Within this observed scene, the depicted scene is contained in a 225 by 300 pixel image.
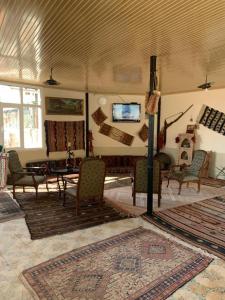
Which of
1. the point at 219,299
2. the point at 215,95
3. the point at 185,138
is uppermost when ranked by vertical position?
the point at 215,95

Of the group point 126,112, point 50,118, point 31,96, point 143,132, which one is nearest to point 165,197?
point 143,132

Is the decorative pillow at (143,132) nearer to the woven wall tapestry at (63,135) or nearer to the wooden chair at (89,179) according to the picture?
the woven wall tapestry at (63,135)

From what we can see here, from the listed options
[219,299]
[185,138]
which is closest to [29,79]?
[185,138]

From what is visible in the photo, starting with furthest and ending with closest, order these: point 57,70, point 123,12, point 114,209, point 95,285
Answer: point 57,70
point 114,209
point 123,12
point 95,285

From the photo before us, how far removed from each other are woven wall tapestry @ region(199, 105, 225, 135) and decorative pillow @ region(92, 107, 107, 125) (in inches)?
126

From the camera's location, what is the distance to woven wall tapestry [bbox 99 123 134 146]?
8414 millimetres

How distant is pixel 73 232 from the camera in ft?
11.5

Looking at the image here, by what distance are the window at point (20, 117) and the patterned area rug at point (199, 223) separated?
4.61 meters

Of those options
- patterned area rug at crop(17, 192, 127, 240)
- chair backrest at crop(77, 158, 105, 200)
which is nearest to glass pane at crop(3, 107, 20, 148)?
patterned area rug at crop(17, 192, 127, 240)

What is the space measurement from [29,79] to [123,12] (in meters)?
4.27

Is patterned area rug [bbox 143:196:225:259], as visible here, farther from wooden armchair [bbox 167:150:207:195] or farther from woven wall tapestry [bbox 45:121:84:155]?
woven wall tapestry [bbox 45:121:84:155]

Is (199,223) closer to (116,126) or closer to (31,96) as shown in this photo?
(116,126)

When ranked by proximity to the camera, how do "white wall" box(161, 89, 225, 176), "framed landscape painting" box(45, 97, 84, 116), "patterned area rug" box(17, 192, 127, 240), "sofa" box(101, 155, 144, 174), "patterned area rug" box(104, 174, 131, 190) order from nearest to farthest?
"patterned area rug" box(17, 192, 127, 240)
"patterned area rug" box(104, 174, 131, 190)
"white wall" box(161, 89, 225, 176)
"framed landscape painting" box(45, 97, 84, 116)
"sofa" box(101, 155, 144, 174)

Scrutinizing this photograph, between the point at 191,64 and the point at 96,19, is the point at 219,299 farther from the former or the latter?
the point at 191,64
